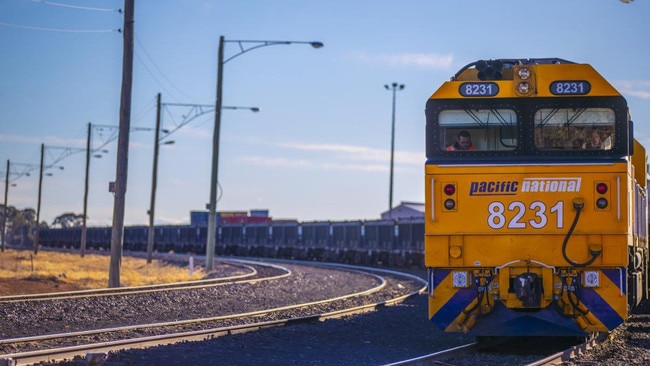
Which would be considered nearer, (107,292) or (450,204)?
(450,204)

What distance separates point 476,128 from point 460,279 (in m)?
2.03

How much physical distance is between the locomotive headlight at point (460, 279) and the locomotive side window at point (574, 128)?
1.95m

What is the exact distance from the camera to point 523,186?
12.4 meters

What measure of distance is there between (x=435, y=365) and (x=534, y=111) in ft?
11.9

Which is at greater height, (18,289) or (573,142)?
(573,142)

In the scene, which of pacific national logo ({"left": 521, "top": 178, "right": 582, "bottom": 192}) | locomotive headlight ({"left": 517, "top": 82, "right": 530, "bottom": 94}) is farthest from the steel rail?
locomotive headlight ({"left": 517, "top": 82, "right": 530, "bottom": 94})

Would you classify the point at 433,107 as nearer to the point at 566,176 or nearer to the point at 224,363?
the point at 566,176

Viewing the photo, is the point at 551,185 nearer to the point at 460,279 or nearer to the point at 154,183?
the point at 460,279

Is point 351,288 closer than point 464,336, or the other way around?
point 464,336

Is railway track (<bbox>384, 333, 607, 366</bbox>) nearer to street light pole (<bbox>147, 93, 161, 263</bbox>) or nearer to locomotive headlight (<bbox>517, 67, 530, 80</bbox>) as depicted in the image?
locomotive headlight (<bbox>517, 67, 530, 80</bbox>)

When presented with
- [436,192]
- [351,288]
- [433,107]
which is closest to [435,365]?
[436,192]

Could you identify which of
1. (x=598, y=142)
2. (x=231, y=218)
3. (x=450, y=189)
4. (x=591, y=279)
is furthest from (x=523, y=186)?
(x=231, y=218)

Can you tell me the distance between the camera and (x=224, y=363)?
38.2ft

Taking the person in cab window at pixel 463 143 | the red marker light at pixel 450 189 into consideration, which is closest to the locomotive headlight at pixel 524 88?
the person in cab window at pixel 463 143
